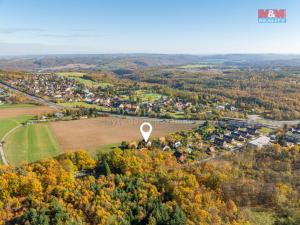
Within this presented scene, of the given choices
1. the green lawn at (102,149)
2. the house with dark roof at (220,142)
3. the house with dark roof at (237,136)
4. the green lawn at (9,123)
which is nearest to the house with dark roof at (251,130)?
the house with dark roof at (237,136)

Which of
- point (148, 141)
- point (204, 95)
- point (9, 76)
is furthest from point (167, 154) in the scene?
point (9, 76)

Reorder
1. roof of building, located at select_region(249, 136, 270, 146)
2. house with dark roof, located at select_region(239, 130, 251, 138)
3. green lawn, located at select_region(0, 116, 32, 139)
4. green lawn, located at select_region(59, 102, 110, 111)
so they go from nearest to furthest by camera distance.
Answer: roof of building, located at select_region(249, 136, 270, 146) → house with dark roof, located at select_region(239, 130, 251, 138) → green lawn, located at select_region(0, 116, 32, 139) → green lawn, located at select_region(59, 102, 110, 111)

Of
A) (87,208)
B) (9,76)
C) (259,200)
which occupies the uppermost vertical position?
(9,76)

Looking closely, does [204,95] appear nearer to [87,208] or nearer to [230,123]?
[230,123]

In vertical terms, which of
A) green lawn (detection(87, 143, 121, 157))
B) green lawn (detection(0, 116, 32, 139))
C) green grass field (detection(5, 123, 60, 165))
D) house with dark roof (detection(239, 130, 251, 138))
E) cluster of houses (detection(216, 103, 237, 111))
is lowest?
house with dark roof (detection(239, 130, 251, 138))

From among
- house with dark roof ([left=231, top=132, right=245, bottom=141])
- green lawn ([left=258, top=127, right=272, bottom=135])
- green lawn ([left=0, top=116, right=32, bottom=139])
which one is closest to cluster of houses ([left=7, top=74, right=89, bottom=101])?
green lawn ([left=0, top=116, right=32, bottom=139])

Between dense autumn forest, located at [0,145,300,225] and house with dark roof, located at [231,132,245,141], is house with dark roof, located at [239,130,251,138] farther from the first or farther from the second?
dense autumn forest, located at [0,145,300,225]

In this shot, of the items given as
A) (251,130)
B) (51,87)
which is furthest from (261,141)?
(51,87)
